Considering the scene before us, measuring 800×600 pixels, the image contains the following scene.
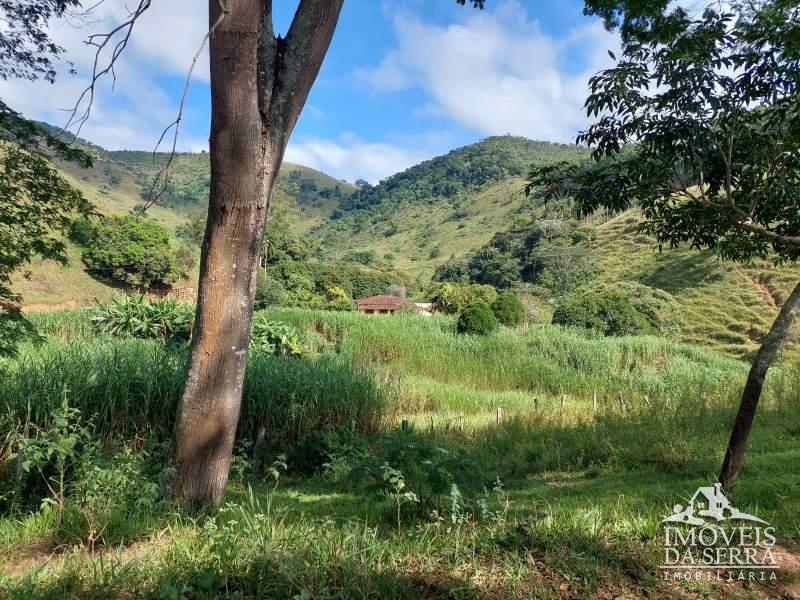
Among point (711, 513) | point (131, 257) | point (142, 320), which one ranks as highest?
point (131, 257)

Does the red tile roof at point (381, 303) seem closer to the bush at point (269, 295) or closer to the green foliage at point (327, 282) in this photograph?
the green foliage at point (327, 282)

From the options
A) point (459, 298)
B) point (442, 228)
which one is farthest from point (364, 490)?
point (442, 228)

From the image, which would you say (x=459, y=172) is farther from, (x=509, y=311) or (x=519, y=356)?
(x=519, y=356)

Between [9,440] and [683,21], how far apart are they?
6.33 metres

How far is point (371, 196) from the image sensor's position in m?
117

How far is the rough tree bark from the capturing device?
2.52m

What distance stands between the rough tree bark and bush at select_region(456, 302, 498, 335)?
13.1m

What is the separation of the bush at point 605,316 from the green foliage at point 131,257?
2771 centimetres

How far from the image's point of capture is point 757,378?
2.84 m

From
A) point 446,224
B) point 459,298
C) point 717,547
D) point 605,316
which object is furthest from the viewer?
point 446,224

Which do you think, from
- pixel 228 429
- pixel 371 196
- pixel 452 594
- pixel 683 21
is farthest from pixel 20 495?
pixel 371 196

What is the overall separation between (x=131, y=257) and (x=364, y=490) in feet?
114

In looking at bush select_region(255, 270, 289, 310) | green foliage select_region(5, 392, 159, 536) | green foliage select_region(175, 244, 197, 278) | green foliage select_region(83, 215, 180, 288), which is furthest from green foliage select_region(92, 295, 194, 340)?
green foliage select_region(175, 244, 197, 278)

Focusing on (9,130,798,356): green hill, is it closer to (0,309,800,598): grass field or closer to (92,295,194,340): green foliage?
(0,309,800,598): grass field
